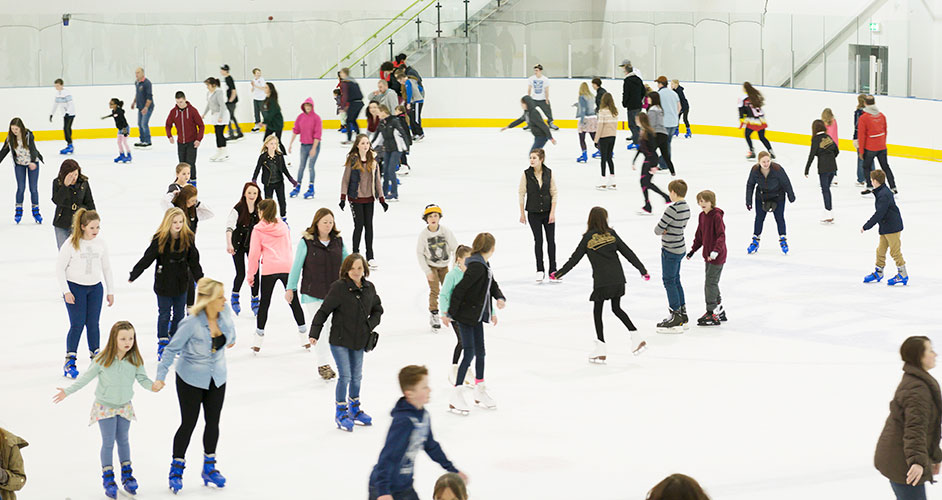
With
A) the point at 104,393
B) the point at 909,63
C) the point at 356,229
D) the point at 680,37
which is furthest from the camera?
the point at 680,37

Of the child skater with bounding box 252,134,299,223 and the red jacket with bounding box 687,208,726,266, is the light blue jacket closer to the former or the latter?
the red jacket with bounding box 687,208,726,266

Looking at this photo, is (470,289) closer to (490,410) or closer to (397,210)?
(490,410)

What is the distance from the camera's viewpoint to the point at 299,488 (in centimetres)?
689

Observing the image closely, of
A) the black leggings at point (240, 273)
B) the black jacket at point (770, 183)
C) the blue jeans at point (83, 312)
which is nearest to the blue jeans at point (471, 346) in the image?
the blue jeans at point (83, 312)

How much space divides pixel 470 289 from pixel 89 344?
325cm

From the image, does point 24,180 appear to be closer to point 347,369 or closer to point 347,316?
point 347,369

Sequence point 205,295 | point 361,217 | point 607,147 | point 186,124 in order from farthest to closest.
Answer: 1. point 607,147
2. point 186,124
3. point 361,217
4. point 205,295

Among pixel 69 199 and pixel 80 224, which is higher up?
pixel 69 199

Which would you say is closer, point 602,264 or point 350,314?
point 350,314

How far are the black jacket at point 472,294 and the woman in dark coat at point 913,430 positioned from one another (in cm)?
312

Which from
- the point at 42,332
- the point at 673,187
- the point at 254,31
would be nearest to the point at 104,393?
the point at 42,332

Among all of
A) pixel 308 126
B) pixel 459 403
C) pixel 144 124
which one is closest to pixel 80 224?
pixel 459 403

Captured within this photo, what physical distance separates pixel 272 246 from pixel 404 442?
4.56 metres

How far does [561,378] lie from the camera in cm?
915
